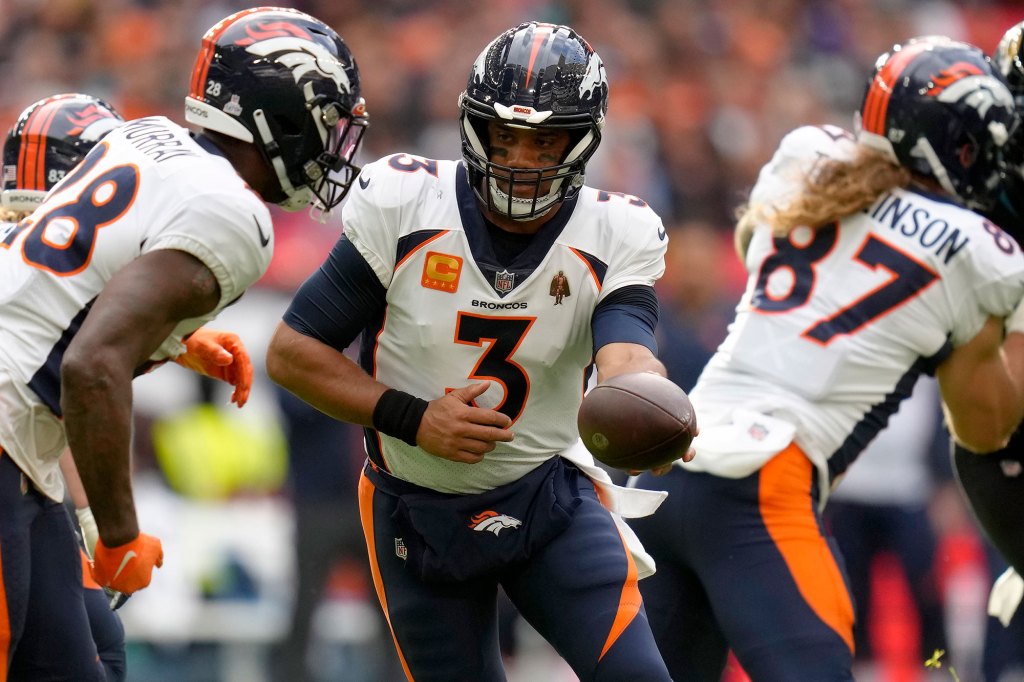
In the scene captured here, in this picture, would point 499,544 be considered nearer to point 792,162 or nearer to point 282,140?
point 282,140

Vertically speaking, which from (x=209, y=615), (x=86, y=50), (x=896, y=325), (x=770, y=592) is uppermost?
(x=896, y=325)

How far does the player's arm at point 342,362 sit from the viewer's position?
3594 mm

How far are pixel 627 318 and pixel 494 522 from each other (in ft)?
2.13

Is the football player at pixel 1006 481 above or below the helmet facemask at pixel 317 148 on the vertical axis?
below

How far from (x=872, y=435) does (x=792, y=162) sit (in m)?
0.91

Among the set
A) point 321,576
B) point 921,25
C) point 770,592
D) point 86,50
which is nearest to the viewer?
point 770,592

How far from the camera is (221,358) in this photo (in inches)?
171

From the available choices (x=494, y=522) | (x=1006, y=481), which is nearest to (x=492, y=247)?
(x=494, y=522)

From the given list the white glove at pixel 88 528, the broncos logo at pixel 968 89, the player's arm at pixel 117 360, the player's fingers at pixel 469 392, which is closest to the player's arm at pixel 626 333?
the player's fingers at pixel 469 392

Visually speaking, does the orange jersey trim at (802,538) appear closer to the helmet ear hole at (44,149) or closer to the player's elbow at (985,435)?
the player's elbow at (985,435)

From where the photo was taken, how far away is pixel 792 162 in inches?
181

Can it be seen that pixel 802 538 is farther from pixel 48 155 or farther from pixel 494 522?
pixel 48 155

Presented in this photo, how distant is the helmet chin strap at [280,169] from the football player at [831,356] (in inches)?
54.4

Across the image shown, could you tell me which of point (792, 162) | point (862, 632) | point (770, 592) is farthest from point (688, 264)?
point (770, 592)
